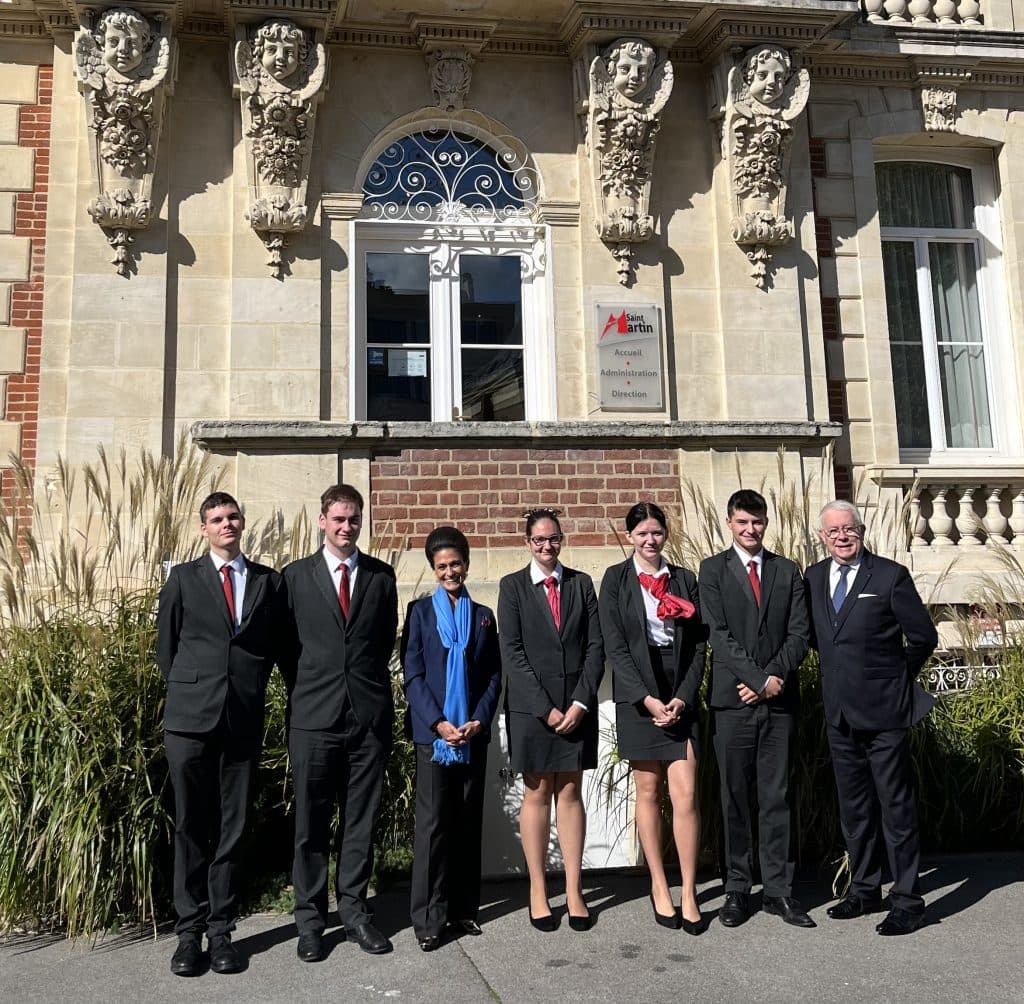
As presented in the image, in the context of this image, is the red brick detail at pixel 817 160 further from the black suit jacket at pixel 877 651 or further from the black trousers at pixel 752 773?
the black trousers at pixel 752 773

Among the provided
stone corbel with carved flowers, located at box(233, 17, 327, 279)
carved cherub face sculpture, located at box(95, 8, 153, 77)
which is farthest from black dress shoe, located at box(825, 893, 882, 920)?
carved cherub face sculpture, located at box(95, 8, 153, 77)

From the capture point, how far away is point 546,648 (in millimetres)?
5082

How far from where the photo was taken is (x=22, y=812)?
4797 mm

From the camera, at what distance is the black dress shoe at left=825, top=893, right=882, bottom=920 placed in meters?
5.06

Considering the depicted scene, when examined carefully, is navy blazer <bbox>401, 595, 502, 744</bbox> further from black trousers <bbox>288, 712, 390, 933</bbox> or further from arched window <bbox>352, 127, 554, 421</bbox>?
arched window <bbox>352, 127, 554, 421</bbox>

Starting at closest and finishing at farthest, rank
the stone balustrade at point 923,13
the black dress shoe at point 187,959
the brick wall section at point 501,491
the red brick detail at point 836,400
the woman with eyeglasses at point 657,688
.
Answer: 1. the black dress shoe at point 187,959
2. the woman with eyeglasses at point 657,688
3. the brick wall section at point 501,491
4. the red brick detail at point 836,400
5. the stone balustrade at point 923,13

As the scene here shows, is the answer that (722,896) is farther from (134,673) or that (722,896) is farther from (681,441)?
(681,441)

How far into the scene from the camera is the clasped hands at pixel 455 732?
4.78 metres

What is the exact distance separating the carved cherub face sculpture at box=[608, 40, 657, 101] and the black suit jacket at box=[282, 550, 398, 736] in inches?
204

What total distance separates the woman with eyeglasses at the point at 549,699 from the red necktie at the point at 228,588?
4.05 ft

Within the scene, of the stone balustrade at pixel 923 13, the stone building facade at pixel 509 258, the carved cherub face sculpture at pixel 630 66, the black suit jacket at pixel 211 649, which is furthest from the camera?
the stone balustrade at pixel 923 13

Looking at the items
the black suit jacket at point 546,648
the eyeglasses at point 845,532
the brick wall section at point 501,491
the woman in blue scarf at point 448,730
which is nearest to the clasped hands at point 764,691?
the black suit jacket at point 546,648

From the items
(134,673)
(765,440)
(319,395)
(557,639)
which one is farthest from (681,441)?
(134,673)

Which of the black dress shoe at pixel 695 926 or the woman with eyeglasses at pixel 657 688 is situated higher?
the woman with eyeglasses at pixel 657 688
